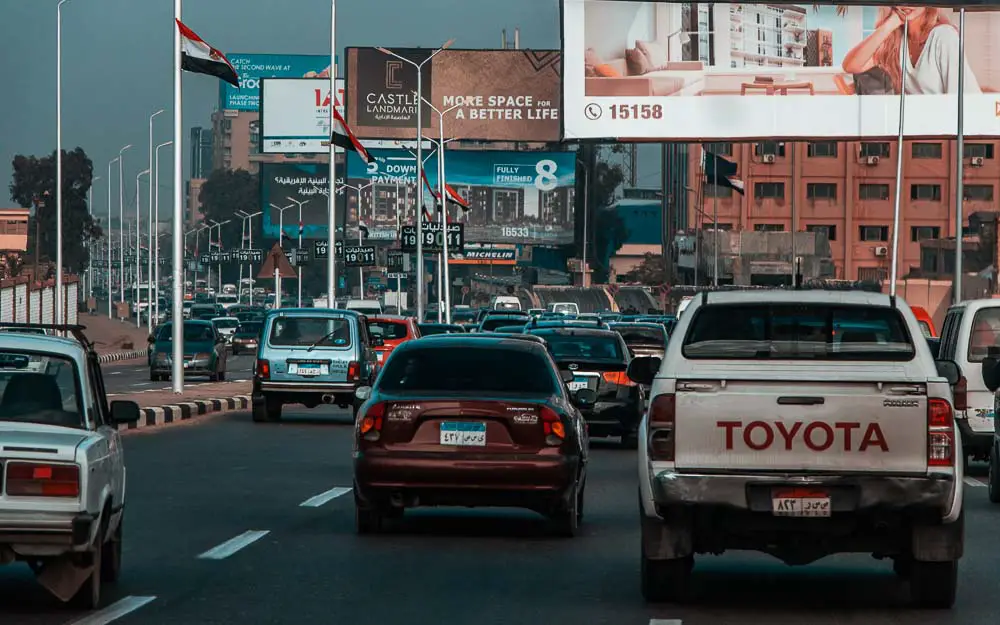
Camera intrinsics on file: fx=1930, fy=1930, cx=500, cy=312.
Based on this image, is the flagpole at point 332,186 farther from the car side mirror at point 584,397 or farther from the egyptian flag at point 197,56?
the car side mirror at point 584,397

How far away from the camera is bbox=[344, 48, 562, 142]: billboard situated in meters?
101

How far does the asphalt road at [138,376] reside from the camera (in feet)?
138

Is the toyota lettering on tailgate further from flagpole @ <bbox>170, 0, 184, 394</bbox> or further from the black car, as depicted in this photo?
flagpole @ <bbox>170, 0, 184, 394</bbox>

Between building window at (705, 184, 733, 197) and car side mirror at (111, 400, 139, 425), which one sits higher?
building window at (705, 184, 733, 197)

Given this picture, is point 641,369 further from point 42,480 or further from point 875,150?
point 875,150

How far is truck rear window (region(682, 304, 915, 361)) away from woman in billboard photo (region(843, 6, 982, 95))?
49526 mm

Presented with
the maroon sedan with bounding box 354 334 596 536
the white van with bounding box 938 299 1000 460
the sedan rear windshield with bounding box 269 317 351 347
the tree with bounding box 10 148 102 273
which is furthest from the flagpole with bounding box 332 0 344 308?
the tree with bounding box 10 148 102 273

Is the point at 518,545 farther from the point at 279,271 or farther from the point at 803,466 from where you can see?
the point at 279,271

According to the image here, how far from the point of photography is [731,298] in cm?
1073

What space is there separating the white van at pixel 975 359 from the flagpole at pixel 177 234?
58.1 feet

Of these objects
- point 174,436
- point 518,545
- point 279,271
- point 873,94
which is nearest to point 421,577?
point 518,545

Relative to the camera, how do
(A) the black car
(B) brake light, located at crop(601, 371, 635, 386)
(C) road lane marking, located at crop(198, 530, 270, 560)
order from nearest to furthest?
(C) road lane marking, located at crop(198, 530, 270, 560) < (A) the black car < (B) brake light, located at crop(601, 371, 635, 386)

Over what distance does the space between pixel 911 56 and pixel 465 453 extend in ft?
160

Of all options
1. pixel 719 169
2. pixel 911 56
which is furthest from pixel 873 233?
pixel 911 56
